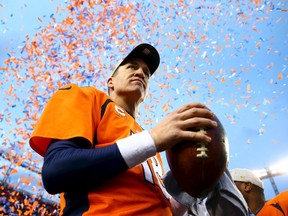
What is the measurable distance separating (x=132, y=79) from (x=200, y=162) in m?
1.55

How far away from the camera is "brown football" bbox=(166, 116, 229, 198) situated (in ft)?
4.79

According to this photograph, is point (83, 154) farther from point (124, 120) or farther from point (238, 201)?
point (238, 201)

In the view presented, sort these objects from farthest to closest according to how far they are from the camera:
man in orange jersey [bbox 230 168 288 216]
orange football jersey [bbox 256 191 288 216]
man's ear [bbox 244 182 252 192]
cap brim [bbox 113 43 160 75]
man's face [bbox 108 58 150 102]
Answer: man's ear [bbox 244 182 252 192] < man in orange jersey [bbox 230 168 288 216] < orange football jersey [bbox 256 191 288 216] < cap brim [bbox 113 43 160 75] < man's face [bbox 108 58 150 102]

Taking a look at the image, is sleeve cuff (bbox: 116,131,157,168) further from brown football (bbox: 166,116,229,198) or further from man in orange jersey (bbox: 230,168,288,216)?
man in orange jersey (bbox: 230,168,288,216)

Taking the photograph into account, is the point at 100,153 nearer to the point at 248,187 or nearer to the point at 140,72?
the point at 140,72

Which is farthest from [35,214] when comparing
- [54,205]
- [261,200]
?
[261,200]

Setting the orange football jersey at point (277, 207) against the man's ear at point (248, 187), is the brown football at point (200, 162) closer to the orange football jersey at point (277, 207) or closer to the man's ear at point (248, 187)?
the orange football jersey at point (277, 207)

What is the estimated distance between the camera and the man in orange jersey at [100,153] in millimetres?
1490

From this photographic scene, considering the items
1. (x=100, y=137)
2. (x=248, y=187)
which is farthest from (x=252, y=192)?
(x=100, y=137)

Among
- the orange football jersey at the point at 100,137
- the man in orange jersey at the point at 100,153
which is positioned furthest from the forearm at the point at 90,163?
the orange football jersey at the point at 100,137

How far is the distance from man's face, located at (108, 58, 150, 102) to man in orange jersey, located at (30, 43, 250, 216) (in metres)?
0.79

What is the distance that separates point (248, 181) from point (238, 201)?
3.54 meters

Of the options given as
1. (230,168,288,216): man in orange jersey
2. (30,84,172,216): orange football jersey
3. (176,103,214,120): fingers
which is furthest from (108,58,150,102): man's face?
(230,168,288,216): man in orange jersey

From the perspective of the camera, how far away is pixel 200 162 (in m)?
1.46
